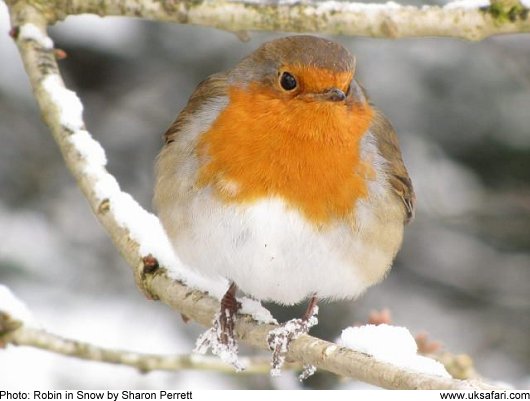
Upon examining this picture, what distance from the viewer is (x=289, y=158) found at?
416cm

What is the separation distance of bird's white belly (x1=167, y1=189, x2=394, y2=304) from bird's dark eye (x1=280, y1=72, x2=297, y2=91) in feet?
1.66

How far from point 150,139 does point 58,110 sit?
223 centimetres

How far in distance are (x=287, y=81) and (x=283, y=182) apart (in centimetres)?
45

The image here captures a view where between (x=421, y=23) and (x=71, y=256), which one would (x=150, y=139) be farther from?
(x=421, y=23)

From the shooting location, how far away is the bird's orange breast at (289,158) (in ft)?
13.6

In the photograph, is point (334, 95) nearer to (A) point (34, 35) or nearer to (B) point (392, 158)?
(B) point (392, 158)

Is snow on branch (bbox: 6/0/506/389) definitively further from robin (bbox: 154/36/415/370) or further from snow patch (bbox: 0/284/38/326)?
snow patch (bbox: 0/284/38/326)

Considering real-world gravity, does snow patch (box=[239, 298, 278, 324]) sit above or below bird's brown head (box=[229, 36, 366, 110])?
below

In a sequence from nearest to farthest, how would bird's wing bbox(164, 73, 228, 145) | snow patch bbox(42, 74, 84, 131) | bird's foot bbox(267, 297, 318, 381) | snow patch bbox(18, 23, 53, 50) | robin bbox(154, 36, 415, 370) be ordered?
bird's foot bbox(267, 297, 318, 381)
robin bbox(154, 36, 415, 370)
snow patch bbox(42, 74, 84, 131)
bird's wing bbox(164, 73, 228, 145)
snow patch bbox(18, 23, 53, 50)

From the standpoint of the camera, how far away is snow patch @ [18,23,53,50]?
474cm

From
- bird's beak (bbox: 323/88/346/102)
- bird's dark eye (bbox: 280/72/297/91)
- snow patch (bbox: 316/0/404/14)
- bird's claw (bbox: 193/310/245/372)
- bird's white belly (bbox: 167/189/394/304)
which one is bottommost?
bird's claw (bbox: 193/310/245/372)

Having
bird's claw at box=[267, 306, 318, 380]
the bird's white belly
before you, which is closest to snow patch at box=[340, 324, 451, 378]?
bird's claw at box=[267, 306, 318, 380]

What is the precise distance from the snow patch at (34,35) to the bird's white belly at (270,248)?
3.67 feet

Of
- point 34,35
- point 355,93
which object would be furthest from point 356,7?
point 34,35
